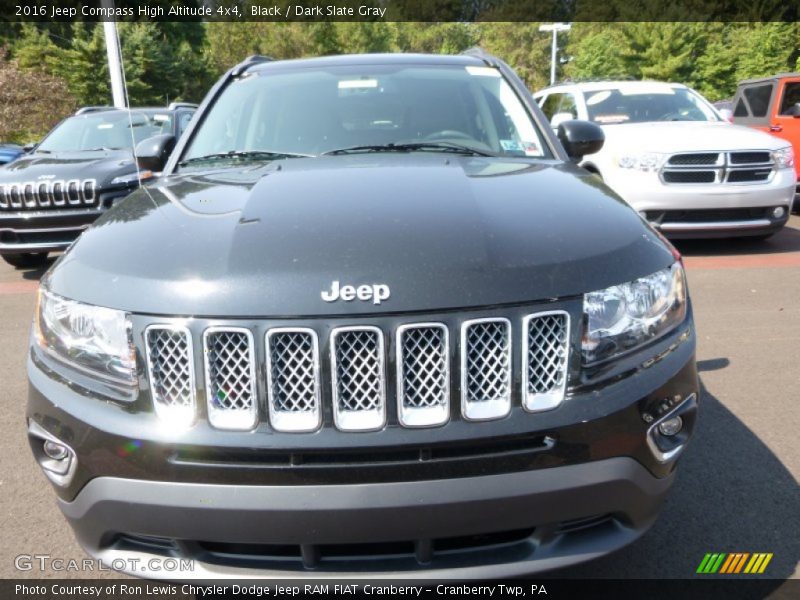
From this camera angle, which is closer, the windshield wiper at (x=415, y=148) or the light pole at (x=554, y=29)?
the windshield wiper at (x=415, y=148)

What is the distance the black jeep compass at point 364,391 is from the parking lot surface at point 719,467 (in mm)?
476

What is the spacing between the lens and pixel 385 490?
5.54 ft

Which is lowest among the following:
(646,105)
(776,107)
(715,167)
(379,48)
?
(379,48)

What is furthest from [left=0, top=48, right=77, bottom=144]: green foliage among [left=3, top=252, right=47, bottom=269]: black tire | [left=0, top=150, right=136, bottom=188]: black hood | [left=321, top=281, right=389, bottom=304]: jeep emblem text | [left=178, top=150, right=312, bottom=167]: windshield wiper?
[left=321, top=281, right=389, bottom=304]: jeep emblem text

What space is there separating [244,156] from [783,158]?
6507mm

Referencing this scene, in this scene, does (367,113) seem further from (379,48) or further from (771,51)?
(379,48)

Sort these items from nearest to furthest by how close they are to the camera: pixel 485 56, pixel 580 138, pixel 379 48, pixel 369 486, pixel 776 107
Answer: pixel 369 486 → pixel 580 138 → pixel 485 56 → pixel 776 107 → pixel 379 48

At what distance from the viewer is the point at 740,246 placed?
7.88 m

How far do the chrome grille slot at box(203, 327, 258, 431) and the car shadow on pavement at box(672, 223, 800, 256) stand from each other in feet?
22.3

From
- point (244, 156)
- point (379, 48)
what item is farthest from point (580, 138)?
point (379, 48)

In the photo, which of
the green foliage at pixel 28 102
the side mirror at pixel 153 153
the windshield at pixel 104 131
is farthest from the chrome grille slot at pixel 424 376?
the green foliage at pixel 28 102

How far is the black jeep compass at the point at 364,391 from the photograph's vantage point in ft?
5.54

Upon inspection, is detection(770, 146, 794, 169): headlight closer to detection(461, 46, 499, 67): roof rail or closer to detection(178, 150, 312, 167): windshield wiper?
detection(461, 46, 499, 67): roof rail

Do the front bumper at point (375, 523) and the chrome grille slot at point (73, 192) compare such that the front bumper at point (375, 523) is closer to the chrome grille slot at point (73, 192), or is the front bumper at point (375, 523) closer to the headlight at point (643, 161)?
the chrome grille slot at point (73, 192)
